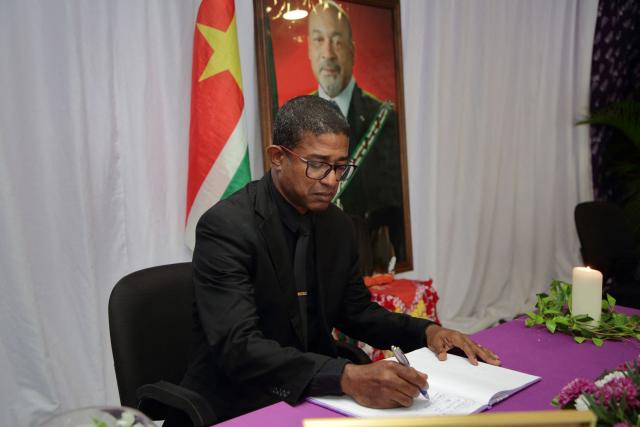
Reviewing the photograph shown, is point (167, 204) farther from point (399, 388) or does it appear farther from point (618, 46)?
point (618, 46)

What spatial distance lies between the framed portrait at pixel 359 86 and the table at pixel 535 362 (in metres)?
1.89

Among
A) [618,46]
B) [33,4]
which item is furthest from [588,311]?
[618,46]

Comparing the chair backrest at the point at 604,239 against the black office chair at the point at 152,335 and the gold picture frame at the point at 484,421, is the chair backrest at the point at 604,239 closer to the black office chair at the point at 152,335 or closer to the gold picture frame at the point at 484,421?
the black office chair at the point at 152,335

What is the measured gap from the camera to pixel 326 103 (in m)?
1.69

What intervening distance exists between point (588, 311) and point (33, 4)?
101 inches

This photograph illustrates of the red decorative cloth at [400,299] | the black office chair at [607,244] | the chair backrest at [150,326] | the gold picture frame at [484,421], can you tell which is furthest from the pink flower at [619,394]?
the black office chair at [607,244]

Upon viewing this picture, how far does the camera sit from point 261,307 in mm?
1652

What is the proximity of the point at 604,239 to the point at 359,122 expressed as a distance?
67.4 inches

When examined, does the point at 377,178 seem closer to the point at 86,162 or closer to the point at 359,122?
the point at 359,122

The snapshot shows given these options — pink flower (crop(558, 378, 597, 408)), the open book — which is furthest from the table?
pink flower (crop(558, 378, 597, 408))

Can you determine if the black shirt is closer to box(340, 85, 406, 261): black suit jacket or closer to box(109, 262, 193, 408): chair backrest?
box(109, 262, 193, 408): chair backrest

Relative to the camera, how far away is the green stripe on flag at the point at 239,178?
275 centimetres

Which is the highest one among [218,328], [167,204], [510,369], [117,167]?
[117,167]

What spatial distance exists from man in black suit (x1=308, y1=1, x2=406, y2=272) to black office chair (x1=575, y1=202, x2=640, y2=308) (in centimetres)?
116
